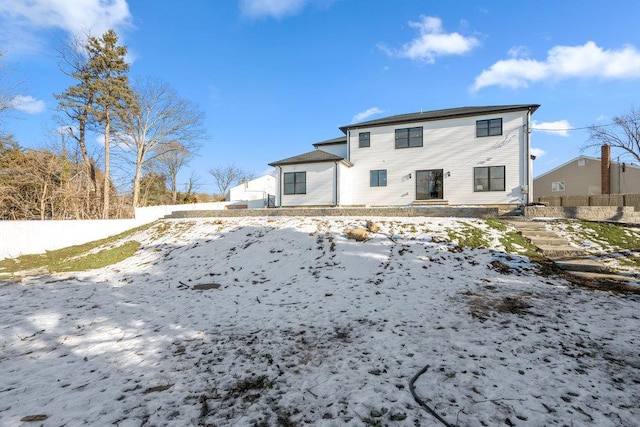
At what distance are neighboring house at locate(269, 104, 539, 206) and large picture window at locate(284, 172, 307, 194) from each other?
69 mm

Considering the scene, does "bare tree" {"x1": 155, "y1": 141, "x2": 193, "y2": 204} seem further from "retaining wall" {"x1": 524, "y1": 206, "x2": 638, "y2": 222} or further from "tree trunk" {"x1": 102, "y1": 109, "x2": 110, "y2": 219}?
"retaining wall" {"x1": 524, "y1": 206, "x2": 638, "y2": 222}

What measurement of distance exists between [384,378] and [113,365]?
307cm

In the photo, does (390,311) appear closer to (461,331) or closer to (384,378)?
(461,331)

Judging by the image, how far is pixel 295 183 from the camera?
19391 millimetres

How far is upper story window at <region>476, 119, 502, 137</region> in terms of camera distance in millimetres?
16016

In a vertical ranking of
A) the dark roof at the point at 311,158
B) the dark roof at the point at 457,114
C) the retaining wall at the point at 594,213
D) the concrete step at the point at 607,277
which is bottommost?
the concrete step at the point at 607,277

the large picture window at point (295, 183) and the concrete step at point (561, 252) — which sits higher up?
the large picture window at point (295, 183)

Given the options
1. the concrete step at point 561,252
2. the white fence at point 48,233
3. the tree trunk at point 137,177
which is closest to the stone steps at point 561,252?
the concrete step at point 561,252

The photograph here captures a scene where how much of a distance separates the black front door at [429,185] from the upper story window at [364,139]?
389cm

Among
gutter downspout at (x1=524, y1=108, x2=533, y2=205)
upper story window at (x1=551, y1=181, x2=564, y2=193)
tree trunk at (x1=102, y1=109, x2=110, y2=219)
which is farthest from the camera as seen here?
upper story window at (x1=551, y1=181, x2=564, y2=193)

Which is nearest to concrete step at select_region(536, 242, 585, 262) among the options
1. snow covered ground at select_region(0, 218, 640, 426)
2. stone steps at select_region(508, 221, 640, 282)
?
stone steps at select_region(508, 221, 640, 282)

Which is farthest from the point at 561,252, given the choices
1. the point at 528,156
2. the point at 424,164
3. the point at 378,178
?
the point at 378,178

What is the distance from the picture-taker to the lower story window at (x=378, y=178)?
60.7ft

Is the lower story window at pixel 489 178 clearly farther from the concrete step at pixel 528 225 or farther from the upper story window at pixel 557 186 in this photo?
the upper story window at pixel 557 186
